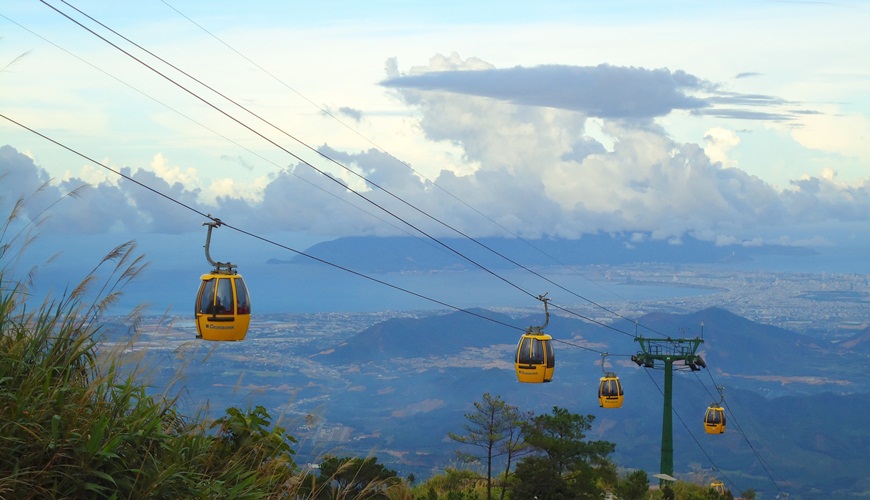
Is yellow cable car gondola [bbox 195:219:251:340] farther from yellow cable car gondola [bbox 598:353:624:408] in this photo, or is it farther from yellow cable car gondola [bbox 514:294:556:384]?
yellow cable car gondola [bbox 598:353:624:408]

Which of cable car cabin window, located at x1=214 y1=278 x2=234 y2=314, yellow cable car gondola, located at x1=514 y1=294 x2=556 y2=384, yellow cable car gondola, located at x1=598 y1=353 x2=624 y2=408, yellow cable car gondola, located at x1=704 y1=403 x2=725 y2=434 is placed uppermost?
cable car cabin window, located at x1=214 y1=278 x2=234 y2=314

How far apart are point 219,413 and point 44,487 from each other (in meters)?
2.10

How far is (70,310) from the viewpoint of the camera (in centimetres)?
704

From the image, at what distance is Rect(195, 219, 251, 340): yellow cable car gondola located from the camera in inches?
503

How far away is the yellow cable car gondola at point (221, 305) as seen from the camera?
41.9 ft

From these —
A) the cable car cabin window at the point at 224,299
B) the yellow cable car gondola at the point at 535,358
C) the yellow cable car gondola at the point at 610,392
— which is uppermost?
the cable car cabin window at the point at 224,299

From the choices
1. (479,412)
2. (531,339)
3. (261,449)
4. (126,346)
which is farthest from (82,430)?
(479,412)

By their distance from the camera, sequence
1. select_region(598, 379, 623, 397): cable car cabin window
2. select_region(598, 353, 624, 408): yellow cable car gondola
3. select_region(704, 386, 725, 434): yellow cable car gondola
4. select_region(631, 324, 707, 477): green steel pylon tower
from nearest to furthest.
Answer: select_region(598, 353, 624, 408): yellow cable car gondola
select_region(598, 379, 623, 397): cable car cabin window
select_region(704, 386, 725, 434): yellow cable car gondola
select_region(631, 324, 707, 477): green steel pylon tower

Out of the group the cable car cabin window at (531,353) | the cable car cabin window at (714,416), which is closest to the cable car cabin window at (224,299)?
the cable car cabin window at (531,353)

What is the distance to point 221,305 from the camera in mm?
12852

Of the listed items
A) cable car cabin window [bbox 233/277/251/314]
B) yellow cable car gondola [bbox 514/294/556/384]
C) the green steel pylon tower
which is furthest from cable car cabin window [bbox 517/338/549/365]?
the green steel pylon tower

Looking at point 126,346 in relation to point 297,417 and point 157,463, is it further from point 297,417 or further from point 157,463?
point 297,417

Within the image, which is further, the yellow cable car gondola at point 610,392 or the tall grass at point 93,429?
the yellow cable car gondola at point 610,392

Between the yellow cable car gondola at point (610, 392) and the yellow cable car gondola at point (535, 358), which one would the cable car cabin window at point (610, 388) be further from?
the yellow cable car gondola at point (535, 358)
